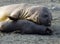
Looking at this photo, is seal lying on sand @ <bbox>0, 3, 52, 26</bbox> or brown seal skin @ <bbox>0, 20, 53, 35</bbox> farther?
seal lying on sand @ <bbox>0, 3, 52, 26</bbox>

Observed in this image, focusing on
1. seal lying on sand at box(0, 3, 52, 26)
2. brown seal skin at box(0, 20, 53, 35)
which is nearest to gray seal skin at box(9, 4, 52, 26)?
seal lying on sand at box(0, 3, 52, 26)

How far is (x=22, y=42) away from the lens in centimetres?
569

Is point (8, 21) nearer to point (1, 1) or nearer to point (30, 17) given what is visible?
point (30, 17)

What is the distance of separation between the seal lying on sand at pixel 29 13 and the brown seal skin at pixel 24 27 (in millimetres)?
166

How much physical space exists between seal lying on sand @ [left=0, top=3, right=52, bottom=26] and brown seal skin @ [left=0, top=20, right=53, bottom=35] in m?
0.17

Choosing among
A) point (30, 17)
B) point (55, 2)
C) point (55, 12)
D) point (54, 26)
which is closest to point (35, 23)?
point (30, 17)

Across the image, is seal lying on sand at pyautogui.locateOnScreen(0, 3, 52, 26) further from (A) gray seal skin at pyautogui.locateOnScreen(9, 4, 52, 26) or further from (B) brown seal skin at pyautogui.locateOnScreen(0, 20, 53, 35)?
(B) brown seal skin at pyautogui.locateOnScreen(0, 20, 53, 35)

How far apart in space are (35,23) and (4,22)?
2.24 ft

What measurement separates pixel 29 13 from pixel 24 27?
2.28 feet

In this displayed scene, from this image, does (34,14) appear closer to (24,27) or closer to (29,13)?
(29,13)

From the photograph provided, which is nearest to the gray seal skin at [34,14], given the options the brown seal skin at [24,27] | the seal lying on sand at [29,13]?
the seal lying on sand at [29,13]

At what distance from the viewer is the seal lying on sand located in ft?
21.8

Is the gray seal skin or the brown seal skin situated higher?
the gray seal skin

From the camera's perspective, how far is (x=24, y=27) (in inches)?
249
